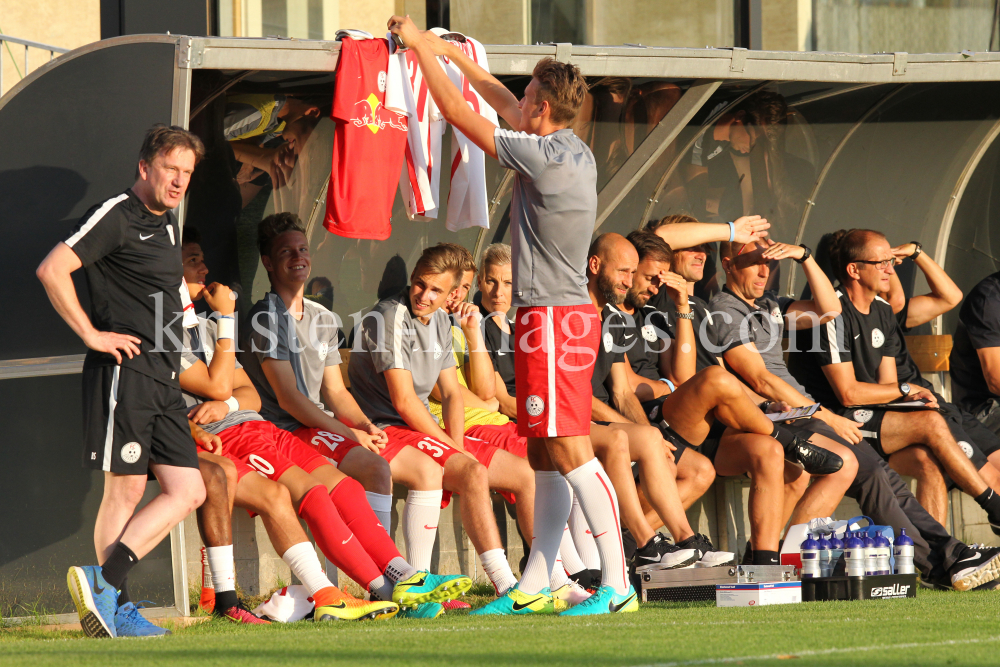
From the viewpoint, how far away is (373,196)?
5305mm

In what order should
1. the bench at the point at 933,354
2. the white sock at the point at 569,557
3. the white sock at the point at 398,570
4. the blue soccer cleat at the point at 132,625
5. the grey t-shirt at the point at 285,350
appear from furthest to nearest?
the bench at the point at 933,354, the grey t-shirt at the point at 285,350, the white sock at the point at 569,557, the white sock at the point at 398,570, the blue soccer cleat at the point at 132,625

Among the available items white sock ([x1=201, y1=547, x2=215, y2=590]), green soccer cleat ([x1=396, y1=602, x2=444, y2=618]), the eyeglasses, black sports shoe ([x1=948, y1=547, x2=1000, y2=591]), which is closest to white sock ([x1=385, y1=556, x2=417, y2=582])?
green soccer cleat ([x1=396, y1=602, x2=444, y2=618])

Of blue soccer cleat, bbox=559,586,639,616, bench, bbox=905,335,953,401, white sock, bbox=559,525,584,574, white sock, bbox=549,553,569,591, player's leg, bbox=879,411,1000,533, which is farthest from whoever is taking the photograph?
bench, bbox=905,335,953,401

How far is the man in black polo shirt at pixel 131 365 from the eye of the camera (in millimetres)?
3832

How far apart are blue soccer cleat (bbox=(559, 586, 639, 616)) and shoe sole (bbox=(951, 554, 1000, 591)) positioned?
5.82ft

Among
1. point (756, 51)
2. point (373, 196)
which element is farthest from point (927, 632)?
point (756, 51)

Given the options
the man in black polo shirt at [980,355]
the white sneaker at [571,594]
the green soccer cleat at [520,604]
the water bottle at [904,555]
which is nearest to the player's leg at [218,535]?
the green soccer cleat at [520,604]

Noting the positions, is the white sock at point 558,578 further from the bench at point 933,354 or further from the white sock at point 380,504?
the bench at point 933,354

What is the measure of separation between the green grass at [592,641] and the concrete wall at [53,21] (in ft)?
20.1

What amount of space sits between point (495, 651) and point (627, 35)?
179 inches

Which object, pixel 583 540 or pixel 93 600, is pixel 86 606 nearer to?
pixel 93 600

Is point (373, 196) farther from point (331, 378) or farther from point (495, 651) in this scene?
point (495, 651)

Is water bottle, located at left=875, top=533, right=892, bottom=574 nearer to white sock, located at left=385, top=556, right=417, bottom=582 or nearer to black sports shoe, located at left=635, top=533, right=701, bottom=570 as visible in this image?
black sports shoe, located at left=635, top=533, right=701, bottom=570

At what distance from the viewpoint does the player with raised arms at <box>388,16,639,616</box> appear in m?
4.09
